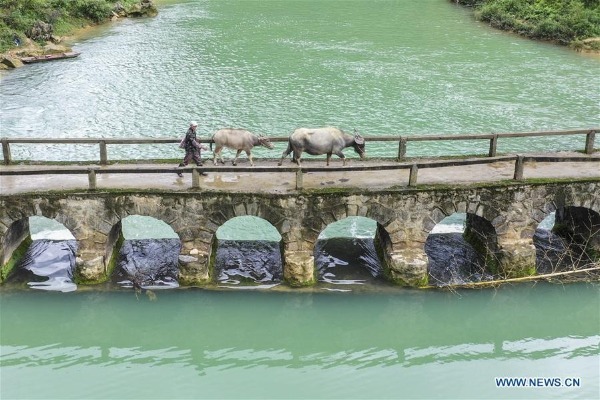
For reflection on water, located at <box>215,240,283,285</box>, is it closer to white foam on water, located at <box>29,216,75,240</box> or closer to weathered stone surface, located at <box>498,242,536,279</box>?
white foam on water, located at <box>29,216,75,240</box>

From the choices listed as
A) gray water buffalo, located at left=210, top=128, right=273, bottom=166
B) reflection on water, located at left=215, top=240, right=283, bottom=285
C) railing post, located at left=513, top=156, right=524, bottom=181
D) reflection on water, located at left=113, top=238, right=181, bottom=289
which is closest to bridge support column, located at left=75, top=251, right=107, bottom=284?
reflection on water, located at left=113, top=238, right=181, bottom=289

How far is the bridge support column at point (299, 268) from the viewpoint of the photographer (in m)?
22.9

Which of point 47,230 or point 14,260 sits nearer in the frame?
point 14,260

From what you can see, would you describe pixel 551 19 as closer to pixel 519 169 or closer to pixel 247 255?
pixel 519 169

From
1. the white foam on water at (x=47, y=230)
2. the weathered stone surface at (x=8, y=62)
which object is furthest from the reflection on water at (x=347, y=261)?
the weathered stone surface at (x=8, y=62)

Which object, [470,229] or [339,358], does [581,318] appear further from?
[339,358]

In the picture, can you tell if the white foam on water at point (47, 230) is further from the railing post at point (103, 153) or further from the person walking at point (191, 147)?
the person walking at point (191, 147)

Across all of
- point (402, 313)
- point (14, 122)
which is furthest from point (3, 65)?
point (402, 313)

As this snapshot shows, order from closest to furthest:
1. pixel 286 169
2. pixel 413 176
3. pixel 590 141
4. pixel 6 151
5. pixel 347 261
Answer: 1. pixel 286 169
2. pixel 413 176
3. pixel 6 151
4. pixel 347 261
5. pixel 590 141

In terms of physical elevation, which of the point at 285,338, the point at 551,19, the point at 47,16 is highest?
the point at 551,19

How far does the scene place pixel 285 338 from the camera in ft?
73.0

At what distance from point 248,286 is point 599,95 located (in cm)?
3421

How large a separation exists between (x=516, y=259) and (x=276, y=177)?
856cm

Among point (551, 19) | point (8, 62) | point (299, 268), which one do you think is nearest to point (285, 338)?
point (299, 268)
